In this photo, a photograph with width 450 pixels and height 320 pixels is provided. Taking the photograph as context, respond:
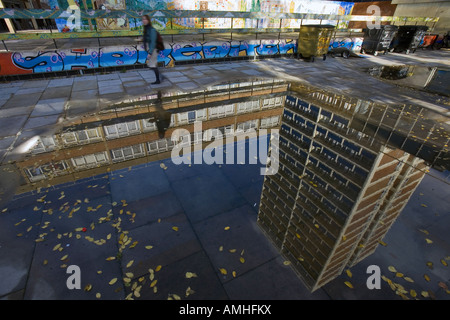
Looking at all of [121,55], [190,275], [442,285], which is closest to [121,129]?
[190,275]

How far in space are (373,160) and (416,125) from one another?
151 inches

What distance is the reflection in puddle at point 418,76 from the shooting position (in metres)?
13.0

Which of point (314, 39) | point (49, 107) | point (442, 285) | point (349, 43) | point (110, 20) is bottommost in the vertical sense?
point (442, 285)

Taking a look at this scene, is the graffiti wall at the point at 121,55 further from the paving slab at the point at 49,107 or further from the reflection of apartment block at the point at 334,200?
the reflection of apartment block at the point at 334,200

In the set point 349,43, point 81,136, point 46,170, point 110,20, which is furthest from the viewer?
point 110,20

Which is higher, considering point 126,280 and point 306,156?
point 126,280

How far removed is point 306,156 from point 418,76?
1395cm

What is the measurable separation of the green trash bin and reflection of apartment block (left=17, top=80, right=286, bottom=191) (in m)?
9.32

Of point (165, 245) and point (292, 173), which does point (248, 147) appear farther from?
point (165, 245)

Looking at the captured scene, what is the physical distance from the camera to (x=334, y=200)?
5.01m

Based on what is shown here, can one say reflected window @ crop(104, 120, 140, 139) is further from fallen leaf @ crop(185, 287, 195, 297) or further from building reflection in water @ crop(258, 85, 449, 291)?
fallen leaf @ crop(185, 287, 195, 297)

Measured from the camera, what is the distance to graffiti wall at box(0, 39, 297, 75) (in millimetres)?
11508

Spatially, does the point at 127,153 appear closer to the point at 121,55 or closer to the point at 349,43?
the point at 121,55

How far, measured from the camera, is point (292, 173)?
20.4 feet
